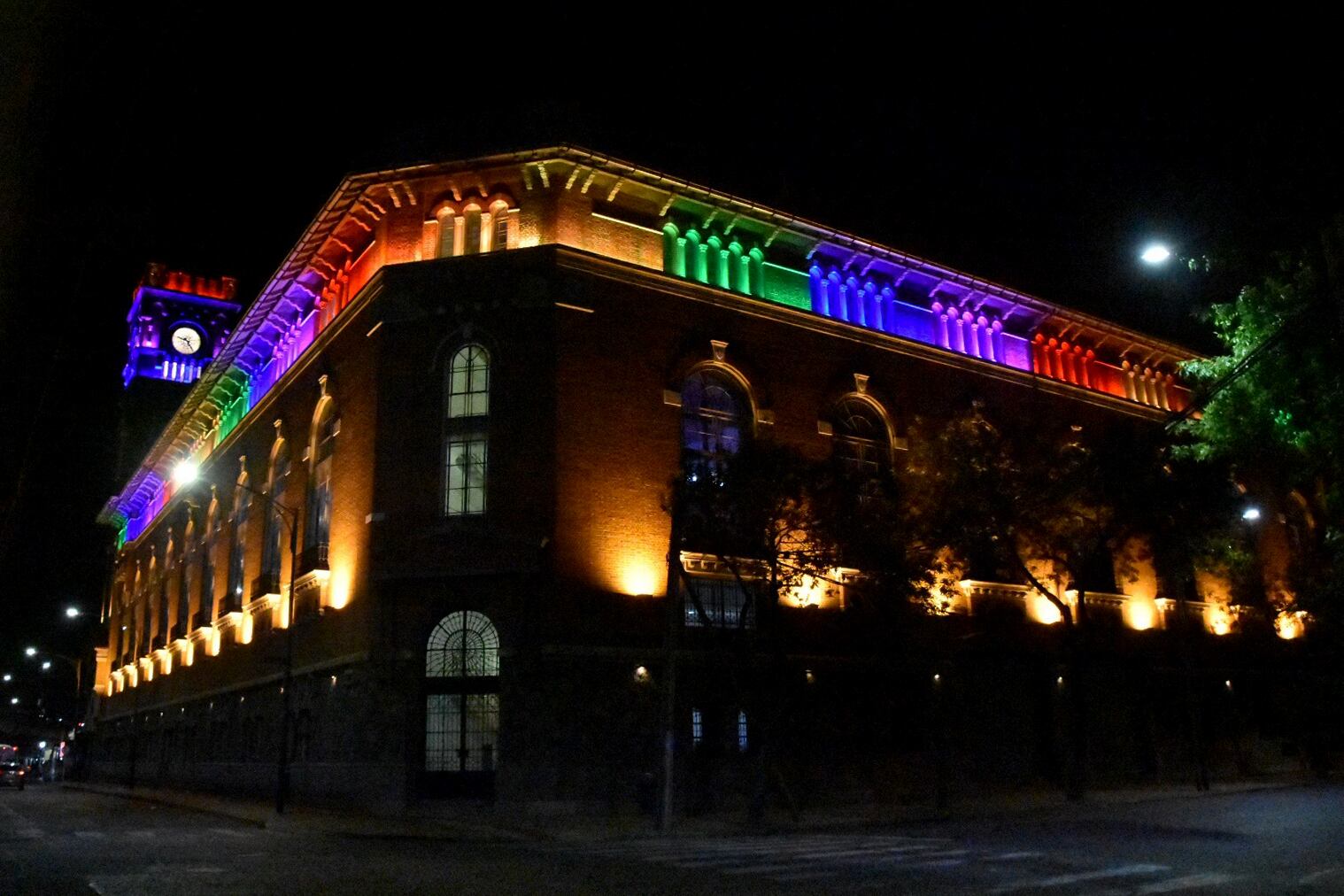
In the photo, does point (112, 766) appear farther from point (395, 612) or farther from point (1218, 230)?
point (1218, 230)

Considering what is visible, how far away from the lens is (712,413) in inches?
1312

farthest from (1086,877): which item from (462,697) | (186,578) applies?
(186,578)

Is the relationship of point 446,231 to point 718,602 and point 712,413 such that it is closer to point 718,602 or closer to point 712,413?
point 712,413

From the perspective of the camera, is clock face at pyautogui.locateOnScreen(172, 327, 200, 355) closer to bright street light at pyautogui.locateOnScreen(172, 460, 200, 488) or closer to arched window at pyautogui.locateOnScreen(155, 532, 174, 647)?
bright street light at pyautogui.locateOnScreen(172, 460, 200, 488)

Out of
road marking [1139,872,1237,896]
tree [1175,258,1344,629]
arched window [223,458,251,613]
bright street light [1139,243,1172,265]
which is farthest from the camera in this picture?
arched window [223,458,251,613]

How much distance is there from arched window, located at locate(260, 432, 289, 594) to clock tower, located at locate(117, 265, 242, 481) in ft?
119

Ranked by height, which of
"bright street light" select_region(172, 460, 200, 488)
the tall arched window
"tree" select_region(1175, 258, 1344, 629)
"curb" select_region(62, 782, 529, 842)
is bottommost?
"curb" select_region(62, 782, 529, 842)

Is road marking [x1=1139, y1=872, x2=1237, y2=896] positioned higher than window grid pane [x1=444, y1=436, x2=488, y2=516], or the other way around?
window grid pane [x1=444, y1=436, x2=488, y2=516]

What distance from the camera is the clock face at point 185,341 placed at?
7531cm

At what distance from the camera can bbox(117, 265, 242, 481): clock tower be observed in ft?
242

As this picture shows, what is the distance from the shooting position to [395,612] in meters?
29.0

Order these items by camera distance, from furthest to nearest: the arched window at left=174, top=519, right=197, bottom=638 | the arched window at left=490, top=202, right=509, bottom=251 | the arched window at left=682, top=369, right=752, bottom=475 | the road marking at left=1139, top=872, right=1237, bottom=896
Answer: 1. the arched window at left=174, top=519, right=197, bottom=638
2. the arched window at left=682, top=369, right=752, bottom=475
3. the arched window at left=490, top=202, right=509, bottom=251
4. the road marking at left=1139, top=872, right=1237, bottom=896

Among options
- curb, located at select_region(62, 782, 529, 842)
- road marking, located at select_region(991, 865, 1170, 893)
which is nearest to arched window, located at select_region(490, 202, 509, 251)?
curb, located at select_region(62, 782, 529, 842)

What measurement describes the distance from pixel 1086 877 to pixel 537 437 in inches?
711
